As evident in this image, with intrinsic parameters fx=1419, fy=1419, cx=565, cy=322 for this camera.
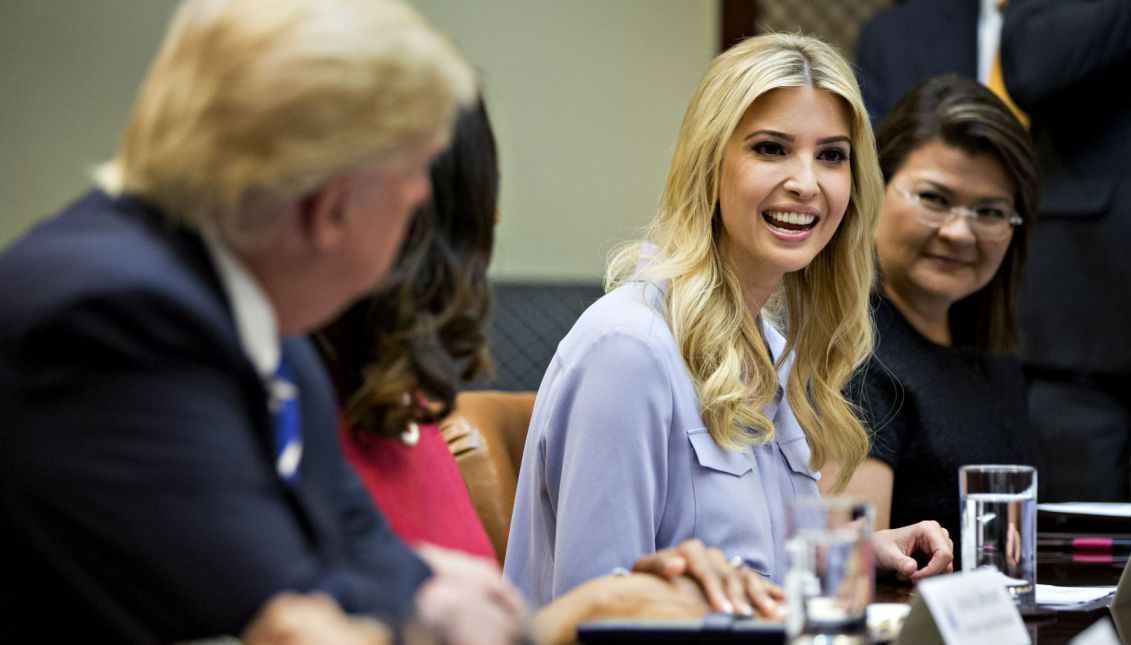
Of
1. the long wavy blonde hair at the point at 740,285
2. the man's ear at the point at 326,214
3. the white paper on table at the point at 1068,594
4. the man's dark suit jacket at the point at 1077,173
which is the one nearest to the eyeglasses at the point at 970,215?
the long wavy blonde hair at the point at 740,285

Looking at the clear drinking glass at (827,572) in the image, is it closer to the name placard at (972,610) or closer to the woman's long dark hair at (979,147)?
the name placard at (972,610)

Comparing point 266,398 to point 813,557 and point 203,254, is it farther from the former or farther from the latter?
point 813,557

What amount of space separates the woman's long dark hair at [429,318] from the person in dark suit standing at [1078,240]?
6.01 ft

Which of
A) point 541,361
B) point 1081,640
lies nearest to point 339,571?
point 1081,640

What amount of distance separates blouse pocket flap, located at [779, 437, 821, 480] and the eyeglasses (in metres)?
0.71

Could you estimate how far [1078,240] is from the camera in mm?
3119

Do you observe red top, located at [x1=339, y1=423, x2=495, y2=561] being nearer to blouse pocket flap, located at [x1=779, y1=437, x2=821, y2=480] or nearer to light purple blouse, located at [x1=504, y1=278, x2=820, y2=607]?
light purple blouse, located at [x1=504, y1=278, x2=820, y2=607]

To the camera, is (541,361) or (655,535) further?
(541,361)

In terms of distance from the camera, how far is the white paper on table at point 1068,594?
1.52 m

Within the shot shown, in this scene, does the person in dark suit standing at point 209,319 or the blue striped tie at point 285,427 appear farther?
the blue striped tie at point 285,427

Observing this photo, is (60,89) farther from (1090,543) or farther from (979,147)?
(1090,543)

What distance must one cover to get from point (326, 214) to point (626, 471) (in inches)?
35.0

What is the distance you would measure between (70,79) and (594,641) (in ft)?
9.57

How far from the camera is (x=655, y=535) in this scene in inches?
70.1
